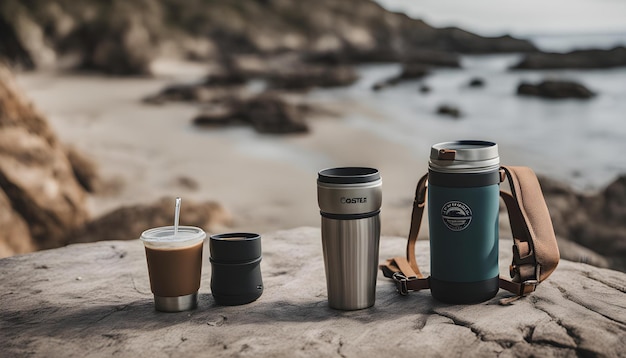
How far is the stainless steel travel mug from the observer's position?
10.1 feet

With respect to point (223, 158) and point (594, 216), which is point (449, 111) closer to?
point (223, 158)

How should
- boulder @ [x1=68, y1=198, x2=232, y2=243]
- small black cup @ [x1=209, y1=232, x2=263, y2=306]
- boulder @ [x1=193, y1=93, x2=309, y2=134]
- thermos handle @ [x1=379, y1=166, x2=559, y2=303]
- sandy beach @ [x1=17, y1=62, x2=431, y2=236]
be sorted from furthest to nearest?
boulder @ [x1=193, y1=93, x2=309, y2=134], sandy beach @ [x1=17, y1=62, x2=431, y2=236], boulder @ [x1=68, y1=198, x2=232, y2=243], thermos handle @ [x1=379, y1=166, x2=559, y2=303], small black cup @ [x1=209, y1=232, x2=263, y2=306]

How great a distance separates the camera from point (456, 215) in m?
Result: 3.16

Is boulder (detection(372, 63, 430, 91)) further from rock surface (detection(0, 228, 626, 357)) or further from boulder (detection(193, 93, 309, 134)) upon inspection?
rock surface (detection(0, 228, 626, 357))

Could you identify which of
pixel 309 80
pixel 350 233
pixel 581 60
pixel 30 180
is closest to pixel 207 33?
pixel 309 80

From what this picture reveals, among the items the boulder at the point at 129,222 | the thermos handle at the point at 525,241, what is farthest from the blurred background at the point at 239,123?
the thermos handle at the point at 525,241

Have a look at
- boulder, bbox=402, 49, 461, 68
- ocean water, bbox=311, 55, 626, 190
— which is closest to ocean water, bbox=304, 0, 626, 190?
ocean water, bbox=311, 55, 626, 190

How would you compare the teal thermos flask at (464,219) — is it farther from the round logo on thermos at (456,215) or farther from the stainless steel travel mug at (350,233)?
the stainless steel travel mug at (350,233)

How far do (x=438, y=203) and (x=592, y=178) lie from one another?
9.93 m

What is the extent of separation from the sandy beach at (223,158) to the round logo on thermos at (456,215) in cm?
414

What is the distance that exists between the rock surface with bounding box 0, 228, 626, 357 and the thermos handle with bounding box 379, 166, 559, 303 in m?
0.07

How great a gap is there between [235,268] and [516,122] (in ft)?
49.9

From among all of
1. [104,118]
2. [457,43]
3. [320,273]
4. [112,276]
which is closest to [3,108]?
[112,276]

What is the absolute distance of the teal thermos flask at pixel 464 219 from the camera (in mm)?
3133
